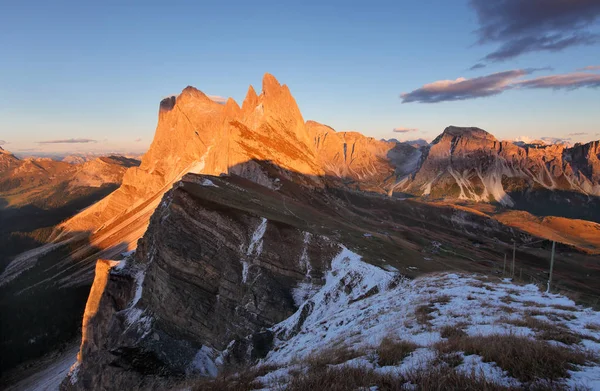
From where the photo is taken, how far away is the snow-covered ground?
861 cm

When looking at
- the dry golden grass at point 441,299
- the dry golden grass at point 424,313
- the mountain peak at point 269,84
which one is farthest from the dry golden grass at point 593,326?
the mountain peak at point 269,84

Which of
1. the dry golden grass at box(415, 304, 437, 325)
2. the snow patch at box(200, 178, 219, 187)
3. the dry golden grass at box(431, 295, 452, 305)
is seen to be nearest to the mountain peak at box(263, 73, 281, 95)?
the snow patch at box(200, 178, 219, 187)

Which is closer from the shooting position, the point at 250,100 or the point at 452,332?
the point at 452,332

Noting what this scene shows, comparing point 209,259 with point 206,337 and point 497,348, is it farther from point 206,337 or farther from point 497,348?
point 497,348

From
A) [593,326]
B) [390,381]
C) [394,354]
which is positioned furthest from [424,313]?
[390,381]

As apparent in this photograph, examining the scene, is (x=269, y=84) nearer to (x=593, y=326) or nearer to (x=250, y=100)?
(x=250, y=100)

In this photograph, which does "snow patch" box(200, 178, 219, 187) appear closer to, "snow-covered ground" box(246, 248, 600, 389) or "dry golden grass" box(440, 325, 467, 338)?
"snow-covered ground" box(246, 248, 600, 389)

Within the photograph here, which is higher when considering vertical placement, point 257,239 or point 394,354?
point 394,354

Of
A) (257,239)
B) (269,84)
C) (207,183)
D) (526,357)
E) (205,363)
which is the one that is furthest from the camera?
(269,84)

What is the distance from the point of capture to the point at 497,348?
8125mm

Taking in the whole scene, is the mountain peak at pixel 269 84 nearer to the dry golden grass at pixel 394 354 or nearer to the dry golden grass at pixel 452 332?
the dry golden grass at pixel 452 332

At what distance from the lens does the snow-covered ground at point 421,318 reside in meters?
8.61

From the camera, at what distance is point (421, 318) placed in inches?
648

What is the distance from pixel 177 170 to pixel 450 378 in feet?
613
